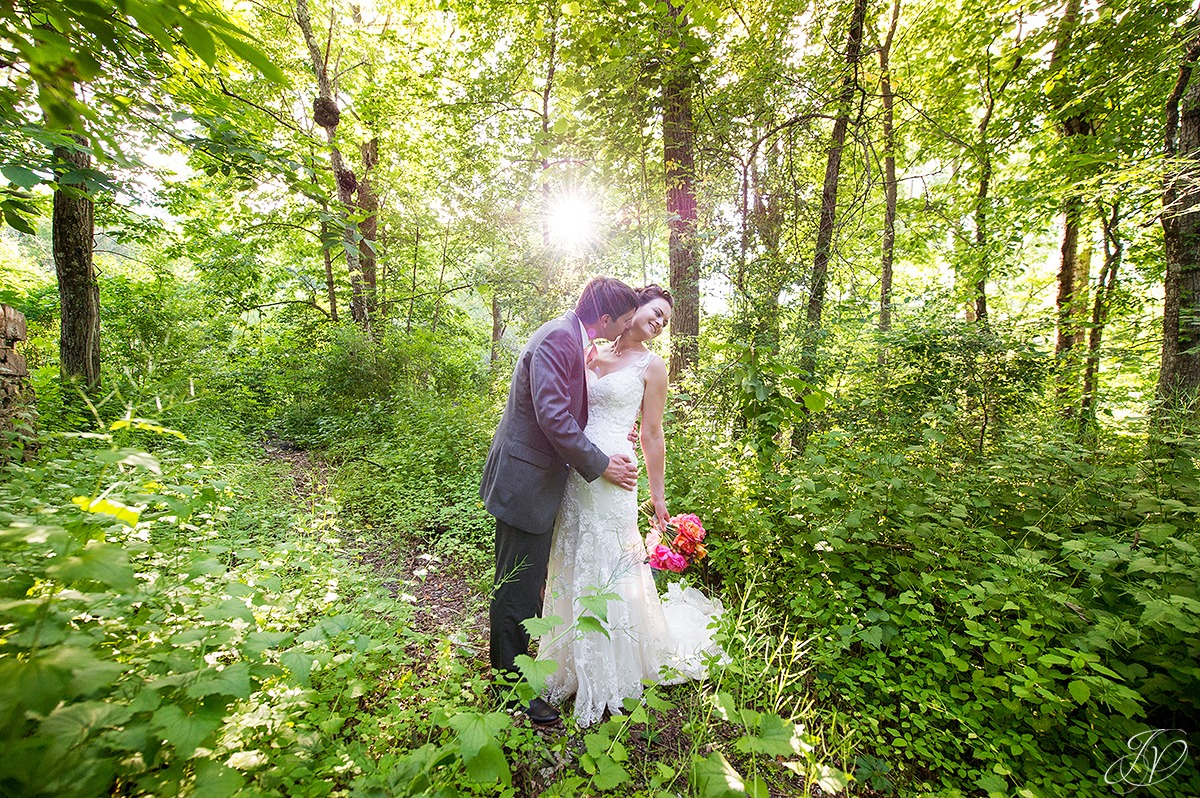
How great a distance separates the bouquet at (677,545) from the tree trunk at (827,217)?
8.59 feet

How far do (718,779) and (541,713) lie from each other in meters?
1.40

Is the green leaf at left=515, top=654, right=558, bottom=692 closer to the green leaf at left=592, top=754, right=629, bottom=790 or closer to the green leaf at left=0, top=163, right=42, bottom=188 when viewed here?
the green leaf at left=592, top=754, right=629, bottom=790

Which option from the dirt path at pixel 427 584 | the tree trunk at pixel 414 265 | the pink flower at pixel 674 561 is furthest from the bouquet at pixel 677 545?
the tree trunk at pixel 414 265

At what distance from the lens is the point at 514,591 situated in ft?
7.59

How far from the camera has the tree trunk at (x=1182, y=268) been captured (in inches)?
171

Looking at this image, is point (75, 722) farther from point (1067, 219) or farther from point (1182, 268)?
point (1067, 219)

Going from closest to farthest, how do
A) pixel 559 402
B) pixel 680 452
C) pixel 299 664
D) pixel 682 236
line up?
pixel 299 664, pixel 559 402, pixel 680 452, pixel 682 236

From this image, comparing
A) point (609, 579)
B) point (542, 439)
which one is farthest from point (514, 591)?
point (542, 439)

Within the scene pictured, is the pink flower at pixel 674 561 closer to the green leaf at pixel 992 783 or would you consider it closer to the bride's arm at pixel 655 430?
the bride's arm at pixel 655 430

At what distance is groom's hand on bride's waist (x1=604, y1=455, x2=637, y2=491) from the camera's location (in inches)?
94.7

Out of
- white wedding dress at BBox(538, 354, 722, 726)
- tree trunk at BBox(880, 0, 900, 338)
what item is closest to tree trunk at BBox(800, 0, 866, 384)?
tree trunk at BBox(880, 0, 900, 338)

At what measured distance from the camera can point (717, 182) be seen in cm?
554

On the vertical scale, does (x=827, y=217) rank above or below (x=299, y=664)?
above

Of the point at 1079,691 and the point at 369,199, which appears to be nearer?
the point at 1079,691
